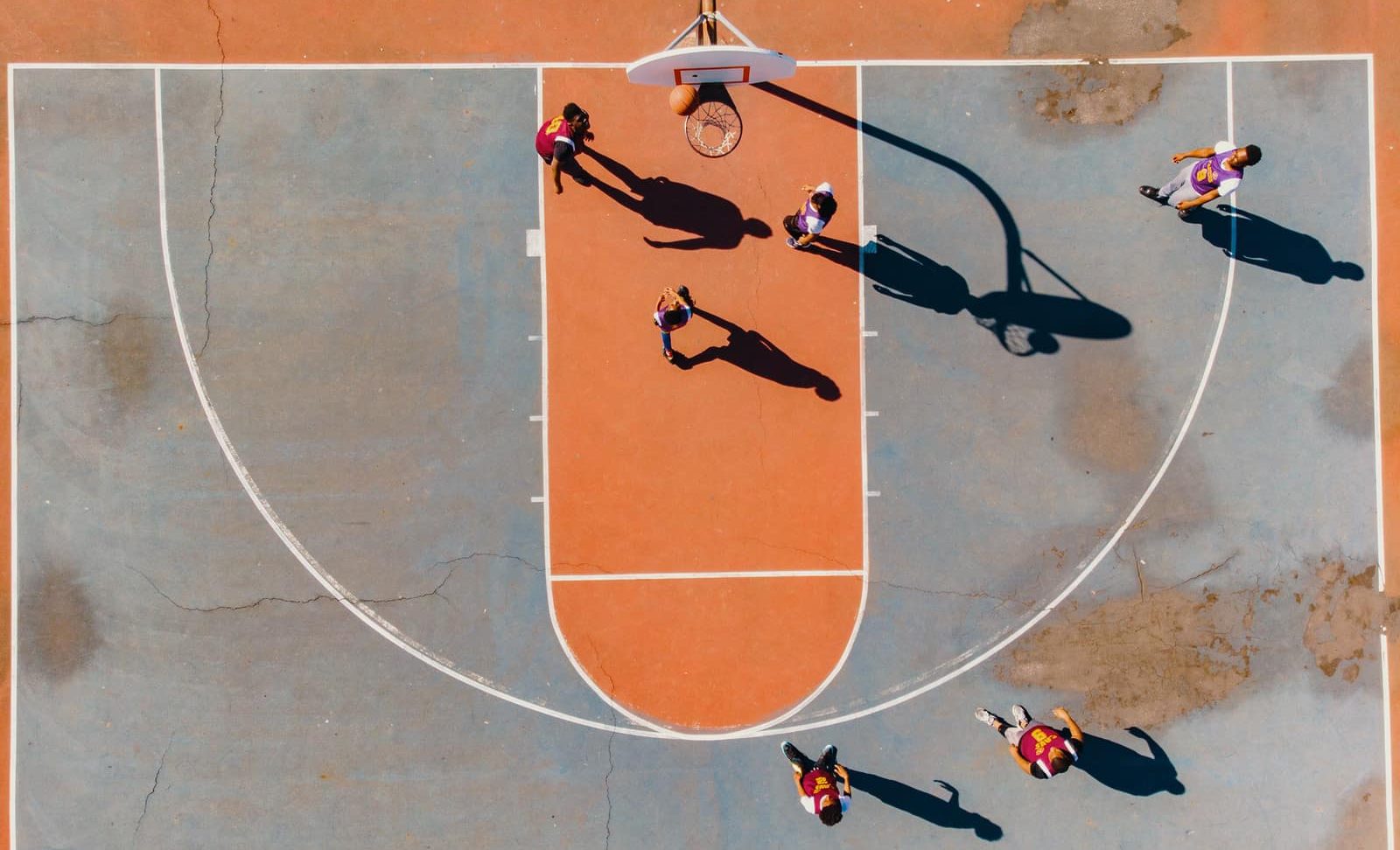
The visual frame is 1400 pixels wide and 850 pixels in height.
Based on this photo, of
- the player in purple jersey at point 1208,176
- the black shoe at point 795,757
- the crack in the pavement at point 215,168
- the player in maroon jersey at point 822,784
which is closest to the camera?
the player in purple jersey at point 1208,176

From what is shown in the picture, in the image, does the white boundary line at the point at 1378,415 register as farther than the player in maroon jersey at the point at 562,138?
Yes

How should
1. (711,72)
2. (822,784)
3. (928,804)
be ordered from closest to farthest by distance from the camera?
(711,72) → (822,784) → (928,804)

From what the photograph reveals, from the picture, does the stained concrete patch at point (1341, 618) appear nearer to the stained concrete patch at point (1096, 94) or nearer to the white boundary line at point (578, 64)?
the stained concrete patch at point (1096, 94)

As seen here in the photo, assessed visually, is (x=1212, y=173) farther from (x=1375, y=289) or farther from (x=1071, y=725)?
(x=1071, y=725)

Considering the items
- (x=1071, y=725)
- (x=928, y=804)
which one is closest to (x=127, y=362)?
(x=928, y=804)

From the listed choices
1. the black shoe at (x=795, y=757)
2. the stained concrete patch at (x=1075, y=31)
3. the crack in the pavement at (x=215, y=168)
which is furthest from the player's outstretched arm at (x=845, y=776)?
the crack in the pavement at (x=215, y=168)

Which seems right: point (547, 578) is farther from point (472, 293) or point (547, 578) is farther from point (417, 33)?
point (417, 33)

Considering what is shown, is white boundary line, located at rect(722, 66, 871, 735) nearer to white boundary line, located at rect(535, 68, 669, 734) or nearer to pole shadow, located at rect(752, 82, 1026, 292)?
pole shadow, located at rect(752, 82, 1026, 292)
